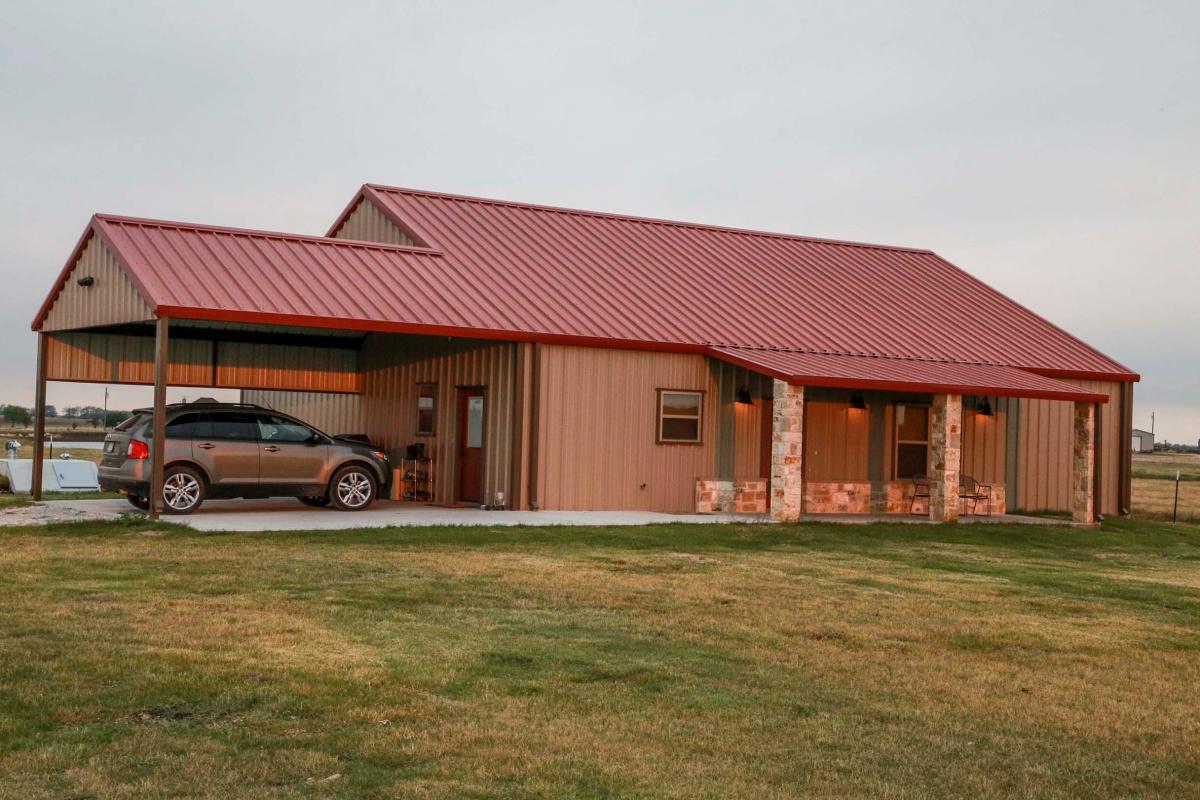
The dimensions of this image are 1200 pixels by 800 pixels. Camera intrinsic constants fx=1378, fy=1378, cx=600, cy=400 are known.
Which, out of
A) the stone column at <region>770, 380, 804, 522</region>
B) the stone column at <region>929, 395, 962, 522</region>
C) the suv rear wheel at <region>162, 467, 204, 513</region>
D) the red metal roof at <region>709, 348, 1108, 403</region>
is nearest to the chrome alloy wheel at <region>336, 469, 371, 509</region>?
the suv rear wheel at <region>162, 467, 204, 513</region>

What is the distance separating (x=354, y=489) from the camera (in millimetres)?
21125

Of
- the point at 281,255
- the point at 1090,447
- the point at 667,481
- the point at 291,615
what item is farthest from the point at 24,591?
the point at 1090,447

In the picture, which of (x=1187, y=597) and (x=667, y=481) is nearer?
(x=1187, y=597)

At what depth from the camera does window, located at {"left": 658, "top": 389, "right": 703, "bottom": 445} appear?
22719mm

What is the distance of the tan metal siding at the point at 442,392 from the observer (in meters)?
21.7

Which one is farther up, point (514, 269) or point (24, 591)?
point (514, 269)

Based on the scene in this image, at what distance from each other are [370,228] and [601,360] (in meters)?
7.22

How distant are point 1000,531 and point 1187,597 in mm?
7972

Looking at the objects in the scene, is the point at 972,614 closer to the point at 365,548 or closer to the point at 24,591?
the point at 365,548

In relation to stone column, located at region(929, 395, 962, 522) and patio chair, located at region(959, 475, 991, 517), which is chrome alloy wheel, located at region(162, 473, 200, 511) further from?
patio chair, located at region(959, 475, 991, 517)

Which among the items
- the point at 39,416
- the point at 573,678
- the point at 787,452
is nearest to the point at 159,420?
the point at 39,416

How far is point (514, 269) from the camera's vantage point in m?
24.1

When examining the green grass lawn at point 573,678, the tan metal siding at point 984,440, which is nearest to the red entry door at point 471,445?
the green grass lawn at point 573,678

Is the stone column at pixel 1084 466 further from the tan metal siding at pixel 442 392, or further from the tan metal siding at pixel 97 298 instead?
the tan metal siding at pixel 97 298
